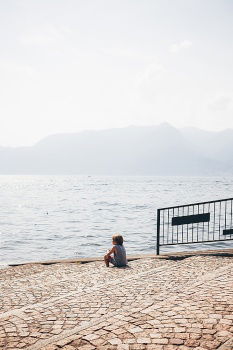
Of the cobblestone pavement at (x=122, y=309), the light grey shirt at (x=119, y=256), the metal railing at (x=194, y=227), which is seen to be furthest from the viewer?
the metal railing at (x=194, y=227)

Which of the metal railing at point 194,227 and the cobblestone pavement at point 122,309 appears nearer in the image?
the cobblestone pavement at point 122,309

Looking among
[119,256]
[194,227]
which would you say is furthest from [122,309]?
[194,227]

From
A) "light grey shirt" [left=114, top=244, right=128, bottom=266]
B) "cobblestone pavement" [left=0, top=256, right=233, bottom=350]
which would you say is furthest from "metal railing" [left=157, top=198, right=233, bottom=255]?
"cobblestone pavement" [left=0, top=256, right=233, bottom=350]

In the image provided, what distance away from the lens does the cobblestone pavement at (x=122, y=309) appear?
12.2 ft

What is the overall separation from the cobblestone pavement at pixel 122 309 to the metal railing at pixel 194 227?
180 cm

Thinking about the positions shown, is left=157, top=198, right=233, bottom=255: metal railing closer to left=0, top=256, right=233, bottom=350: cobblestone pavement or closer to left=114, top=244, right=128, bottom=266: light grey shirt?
left=114, top=244, right=128, bottom=266: light grey shirt

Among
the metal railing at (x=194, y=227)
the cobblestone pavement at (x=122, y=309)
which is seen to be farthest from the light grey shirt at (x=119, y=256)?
the metal railing at (x=194, y=227)

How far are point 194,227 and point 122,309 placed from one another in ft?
66.7

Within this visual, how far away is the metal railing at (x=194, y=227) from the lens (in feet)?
31.3

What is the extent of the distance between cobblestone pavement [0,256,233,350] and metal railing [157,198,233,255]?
5.90ft

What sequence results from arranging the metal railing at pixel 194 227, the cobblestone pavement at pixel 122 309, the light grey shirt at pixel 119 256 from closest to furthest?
the cobblestone pavement at pixel 122 309
the light grey shirt at pixel 119 256
the metal railing at pixel 194 227

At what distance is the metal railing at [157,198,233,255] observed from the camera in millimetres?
9547

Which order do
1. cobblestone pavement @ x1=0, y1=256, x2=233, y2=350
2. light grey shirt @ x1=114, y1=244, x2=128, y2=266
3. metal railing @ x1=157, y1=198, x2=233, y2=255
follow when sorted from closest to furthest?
cobblestone pavement @ x1=0, y1=256, x2=233, y2=350, light grey shirt @ x1=114, y1=244, x2=128, y2=266, metal railing @ x1=157, y1=198, x2=233, y2=255

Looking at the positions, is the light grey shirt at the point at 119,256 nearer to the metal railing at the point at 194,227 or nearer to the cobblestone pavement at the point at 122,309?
the cobblestone pavement at the point at 122,309
